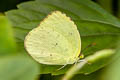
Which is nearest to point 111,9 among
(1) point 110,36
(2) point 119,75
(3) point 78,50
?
(1) point 110,36

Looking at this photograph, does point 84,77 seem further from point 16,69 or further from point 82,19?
point 16,69

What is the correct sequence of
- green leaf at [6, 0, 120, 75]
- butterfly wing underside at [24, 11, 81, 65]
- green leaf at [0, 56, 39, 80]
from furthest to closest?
green leaf at [6, 0, 120, 75] < butterfly wing underside at [24, 11, 81, 65] < green leaf at [0, 56, 39, 80]

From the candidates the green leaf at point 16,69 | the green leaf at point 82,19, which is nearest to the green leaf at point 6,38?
the green leaf at point 16,69

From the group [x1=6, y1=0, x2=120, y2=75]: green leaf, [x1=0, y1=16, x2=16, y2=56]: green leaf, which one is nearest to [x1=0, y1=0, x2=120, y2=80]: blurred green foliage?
[x1=6, y1=0, x2=120, y2=75]: green leaf

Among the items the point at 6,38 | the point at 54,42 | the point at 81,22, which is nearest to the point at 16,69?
the point at 6,38

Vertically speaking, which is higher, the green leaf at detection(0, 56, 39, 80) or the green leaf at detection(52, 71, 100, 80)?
the green leaf at detection(0, 56, 39, 80)

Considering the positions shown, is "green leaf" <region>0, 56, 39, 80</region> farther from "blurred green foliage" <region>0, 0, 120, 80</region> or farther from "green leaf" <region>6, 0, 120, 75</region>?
"green leaf" <region>6, 0, 120, 75</region>
